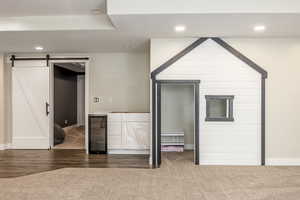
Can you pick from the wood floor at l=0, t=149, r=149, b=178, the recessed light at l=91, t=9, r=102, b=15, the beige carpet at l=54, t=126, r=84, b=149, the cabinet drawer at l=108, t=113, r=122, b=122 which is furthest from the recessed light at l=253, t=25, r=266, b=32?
the beige carpet at l=54, t=126, r=84, b=149

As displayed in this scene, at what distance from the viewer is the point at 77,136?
7.76 metres

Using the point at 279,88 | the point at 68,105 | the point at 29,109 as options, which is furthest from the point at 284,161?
the point at 68,105

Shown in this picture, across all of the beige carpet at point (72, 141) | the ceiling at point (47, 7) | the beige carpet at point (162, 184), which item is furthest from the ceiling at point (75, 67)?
the beige carpet at point (162, 184)

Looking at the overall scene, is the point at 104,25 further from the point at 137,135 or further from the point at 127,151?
the point at 127,151

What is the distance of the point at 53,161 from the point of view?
4.75 metres

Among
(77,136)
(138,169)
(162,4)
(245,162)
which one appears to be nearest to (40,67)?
(77,136)

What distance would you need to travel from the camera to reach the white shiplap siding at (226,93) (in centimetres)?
448

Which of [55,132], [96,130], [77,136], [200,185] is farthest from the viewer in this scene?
[77,136]

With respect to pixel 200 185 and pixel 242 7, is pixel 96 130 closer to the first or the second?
pixel 200 185

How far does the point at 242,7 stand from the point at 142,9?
1.27m

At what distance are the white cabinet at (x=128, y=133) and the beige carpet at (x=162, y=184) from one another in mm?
1168

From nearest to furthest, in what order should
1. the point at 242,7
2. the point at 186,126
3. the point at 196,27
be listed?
the point at 242,7 → the point at 196,27 → the point at 186,126

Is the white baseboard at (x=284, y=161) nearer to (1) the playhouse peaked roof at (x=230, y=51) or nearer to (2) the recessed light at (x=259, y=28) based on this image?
(1) the playhouse peaked roof at (x=230, y=51)

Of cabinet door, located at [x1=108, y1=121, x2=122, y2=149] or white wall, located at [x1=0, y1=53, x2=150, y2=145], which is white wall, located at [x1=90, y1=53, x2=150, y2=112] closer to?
white wall, located at [x1=0, y1=53, x2=150, y2=145]
